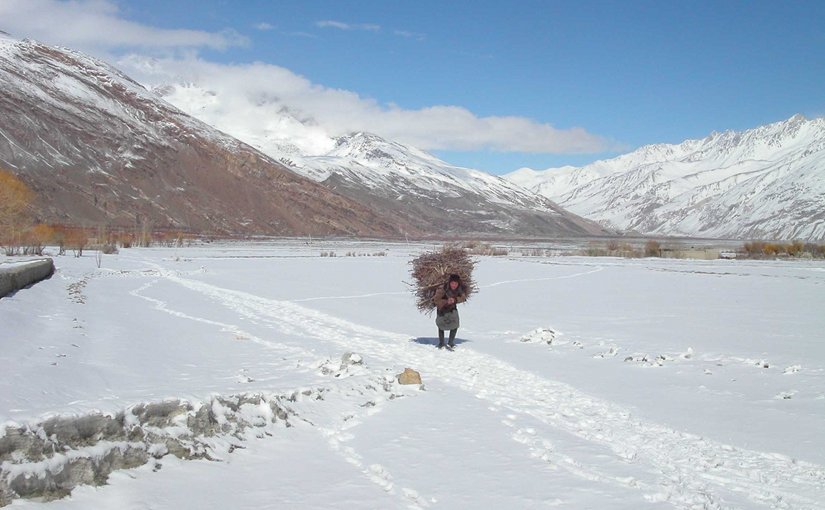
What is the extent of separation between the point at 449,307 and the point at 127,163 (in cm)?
12829

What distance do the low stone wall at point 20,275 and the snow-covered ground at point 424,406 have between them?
754mm

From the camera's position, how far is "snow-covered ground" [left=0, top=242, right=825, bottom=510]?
665 centimetres

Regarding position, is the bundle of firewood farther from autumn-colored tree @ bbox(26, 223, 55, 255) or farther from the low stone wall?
autumn-colored tree @ bbox(26, 223, 55, 255)

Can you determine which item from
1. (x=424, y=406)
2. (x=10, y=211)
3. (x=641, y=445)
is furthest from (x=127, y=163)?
(x=641, y=445)

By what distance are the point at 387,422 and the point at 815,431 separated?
209 inches

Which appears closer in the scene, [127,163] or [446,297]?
[446,297]

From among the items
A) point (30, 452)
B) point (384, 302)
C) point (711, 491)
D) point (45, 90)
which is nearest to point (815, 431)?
point (711, 491)

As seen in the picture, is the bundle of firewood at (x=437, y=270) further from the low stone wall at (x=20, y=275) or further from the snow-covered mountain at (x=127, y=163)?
the snow-covered mountain at (x=127, y=163)

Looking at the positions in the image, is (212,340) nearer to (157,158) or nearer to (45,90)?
(157,158)

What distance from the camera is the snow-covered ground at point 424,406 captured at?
21.8 ft

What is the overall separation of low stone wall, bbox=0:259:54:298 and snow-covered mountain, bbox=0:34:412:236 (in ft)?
274

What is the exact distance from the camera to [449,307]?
606 inches

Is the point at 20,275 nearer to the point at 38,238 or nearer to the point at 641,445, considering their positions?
the point at 641,445

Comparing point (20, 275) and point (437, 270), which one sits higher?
point (437, 270)
